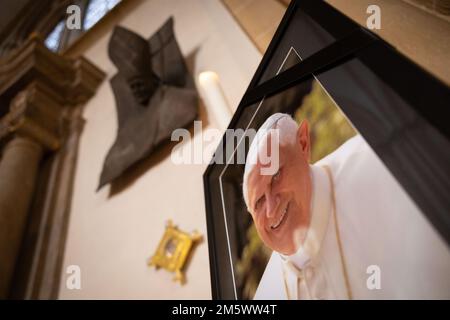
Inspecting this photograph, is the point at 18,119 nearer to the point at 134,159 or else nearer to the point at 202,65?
Result: the point at 134,159

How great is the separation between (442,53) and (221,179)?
558 millimetres

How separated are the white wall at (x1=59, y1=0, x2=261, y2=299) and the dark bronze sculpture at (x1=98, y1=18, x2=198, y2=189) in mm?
78

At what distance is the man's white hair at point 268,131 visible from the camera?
2.21 feet

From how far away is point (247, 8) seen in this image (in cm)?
156

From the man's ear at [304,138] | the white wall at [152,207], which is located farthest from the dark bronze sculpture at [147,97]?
the man's ear at [304,138]

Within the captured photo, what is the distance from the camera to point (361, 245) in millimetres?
482

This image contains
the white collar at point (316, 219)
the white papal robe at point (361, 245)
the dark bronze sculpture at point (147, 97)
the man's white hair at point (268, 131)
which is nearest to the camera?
the white papal robe at point (361, 245)

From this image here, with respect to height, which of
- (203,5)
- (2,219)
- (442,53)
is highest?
(203,5)

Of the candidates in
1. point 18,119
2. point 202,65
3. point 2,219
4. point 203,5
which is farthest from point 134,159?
point 18,119

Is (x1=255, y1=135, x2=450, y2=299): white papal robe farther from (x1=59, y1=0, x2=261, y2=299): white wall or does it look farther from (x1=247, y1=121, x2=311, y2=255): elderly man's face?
(x1=59, y1=0, x2=261, y2=299): white wall

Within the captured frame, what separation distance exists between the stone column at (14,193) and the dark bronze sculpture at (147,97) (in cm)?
55

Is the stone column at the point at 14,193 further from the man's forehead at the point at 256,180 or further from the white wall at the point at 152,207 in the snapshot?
the man's forehead at the point at 256,180

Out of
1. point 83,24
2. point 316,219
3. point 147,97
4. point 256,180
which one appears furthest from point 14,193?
point 83,24

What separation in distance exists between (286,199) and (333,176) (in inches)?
3.9
